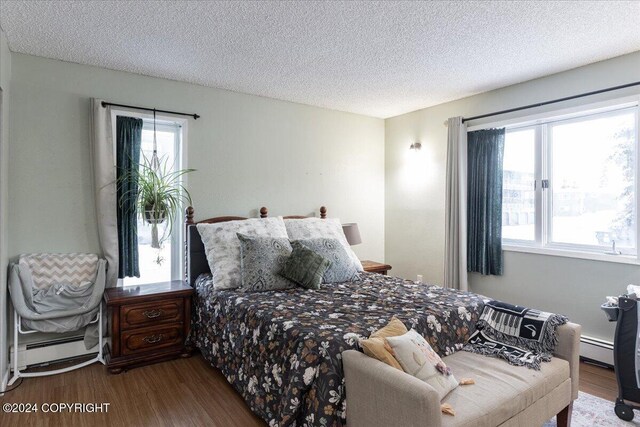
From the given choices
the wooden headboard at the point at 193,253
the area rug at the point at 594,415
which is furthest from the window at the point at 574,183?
the wooden headboard at the point at 193,253

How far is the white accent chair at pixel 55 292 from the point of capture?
8.97ft

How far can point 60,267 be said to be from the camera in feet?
9.78

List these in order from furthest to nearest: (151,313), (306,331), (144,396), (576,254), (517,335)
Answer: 1. (576,254)
2. (151,313)
3. (144,396)
4. (517,335)
5. (306,331)

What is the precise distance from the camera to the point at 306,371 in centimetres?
180

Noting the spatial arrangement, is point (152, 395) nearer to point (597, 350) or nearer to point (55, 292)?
point (55, 292)

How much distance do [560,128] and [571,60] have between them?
62 centimetres

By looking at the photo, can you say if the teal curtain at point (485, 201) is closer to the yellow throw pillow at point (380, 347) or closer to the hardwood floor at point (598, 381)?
the hardwood floor at point (598, 381)

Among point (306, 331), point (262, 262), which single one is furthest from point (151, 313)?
point (306, 331)

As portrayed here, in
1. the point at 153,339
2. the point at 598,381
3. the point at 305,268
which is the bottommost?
the point at 598,381

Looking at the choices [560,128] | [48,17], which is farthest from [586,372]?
[48,17]

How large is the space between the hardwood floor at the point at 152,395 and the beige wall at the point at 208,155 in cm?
106

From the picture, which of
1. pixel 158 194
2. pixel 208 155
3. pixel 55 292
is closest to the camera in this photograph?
pixel 55 292

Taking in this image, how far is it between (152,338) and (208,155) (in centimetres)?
176

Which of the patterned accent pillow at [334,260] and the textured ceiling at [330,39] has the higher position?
the textured ceiling at [330,39]
